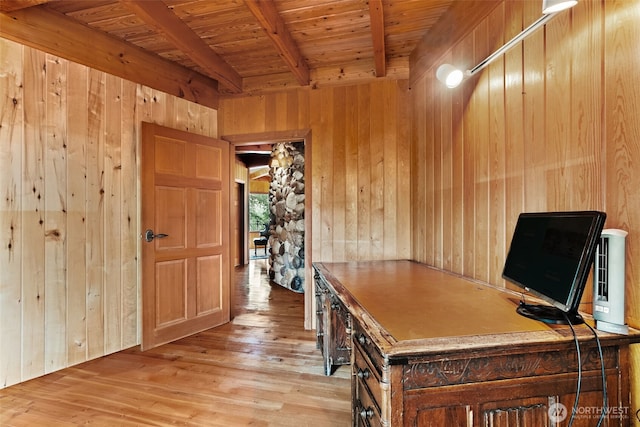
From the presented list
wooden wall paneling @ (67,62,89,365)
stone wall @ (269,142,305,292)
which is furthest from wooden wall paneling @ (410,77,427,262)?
wooden wall paneling @ (67,62,89,365)

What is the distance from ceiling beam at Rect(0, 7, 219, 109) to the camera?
2.19 meters

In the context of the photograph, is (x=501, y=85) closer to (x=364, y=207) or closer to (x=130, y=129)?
(x=364, y=207)

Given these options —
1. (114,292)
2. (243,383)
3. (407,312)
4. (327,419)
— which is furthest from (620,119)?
(114,292)

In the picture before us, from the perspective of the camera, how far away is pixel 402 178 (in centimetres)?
303

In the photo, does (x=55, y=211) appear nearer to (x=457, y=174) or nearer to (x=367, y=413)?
(x=367, y=413)

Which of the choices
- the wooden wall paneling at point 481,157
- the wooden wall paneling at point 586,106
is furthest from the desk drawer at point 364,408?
the wooden wall paneling at point 586,106

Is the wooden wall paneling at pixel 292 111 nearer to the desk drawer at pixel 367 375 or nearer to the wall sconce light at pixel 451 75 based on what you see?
the wall sconce light at pixel 451 75

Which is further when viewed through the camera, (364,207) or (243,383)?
(364,207)

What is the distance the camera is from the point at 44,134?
2285 mm

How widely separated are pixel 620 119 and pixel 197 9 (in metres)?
2.52

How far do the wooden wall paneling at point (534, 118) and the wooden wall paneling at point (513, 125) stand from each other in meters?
0.03

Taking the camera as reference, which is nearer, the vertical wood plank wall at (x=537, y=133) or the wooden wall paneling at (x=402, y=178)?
the vertical wood plank wall at (x=537, y=133)

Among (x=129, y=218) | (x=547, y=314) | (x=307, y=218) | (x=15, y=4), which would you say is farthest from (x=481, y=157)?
(x=15, y=4)

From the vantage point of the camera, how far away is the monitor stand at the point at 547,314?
1.05 metres
